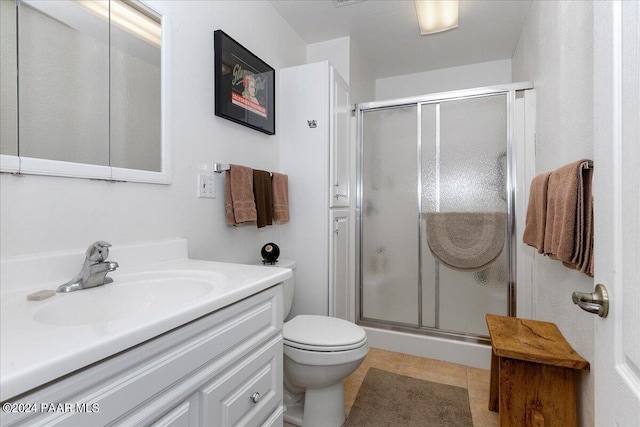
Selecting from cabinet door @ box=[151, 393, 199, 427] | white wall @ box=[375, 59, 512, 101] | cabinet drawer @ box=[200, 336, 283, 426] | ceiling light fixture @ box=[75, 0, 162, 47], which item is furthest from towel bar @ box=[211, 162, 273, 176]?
white wall @ box=[375, 59, 512, 101]

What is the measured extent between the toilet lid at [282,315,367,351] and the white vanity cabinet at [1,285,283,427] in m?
0.38

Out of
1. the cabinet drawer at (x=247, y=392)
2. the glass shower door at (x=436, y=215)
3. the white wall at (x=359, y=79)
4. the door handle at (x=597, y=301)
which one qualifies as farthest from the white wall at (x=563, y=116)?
the white wall at (x=359, y=79)

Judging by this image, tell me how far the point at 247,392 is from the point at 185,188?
0.90m

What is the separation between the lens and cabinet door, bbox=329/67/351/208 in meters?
2.06

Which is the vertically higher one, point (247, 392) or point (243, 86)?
point (243, 86)

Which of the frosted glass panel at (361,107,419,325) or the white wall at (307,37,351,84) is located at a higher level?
the white wall at (307,37,351,84)

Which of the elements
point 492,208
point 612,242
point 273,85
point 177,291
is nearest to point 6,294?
point 177,291

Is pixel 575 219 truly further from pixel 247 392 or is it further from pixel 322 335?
pixel 247 392

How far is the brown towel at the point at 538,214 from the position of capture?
1.41m

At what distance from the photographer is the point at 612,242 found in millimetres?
584

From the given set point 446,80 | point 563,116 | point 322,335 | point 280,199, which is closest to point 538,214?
point 563,116

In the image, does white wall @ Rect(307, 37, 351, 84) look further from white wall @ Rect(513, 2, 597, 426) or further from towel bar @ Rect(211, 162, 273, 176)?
towel bar @ Rect(211, 162, 273, 176)

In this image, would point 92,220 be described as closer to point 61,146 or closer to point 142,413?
point 61,146

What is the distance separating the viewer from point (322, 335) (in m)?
1.47
